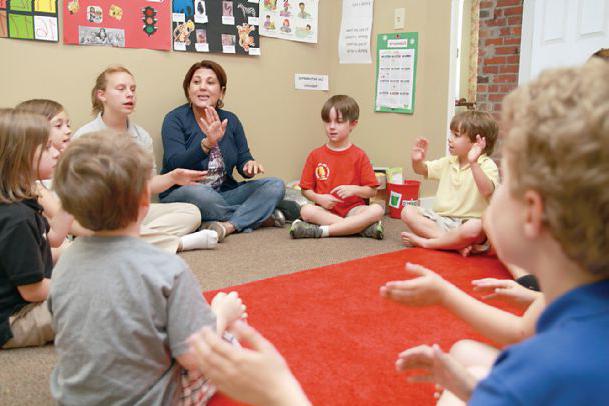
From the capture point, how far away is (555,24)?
3.10 meters

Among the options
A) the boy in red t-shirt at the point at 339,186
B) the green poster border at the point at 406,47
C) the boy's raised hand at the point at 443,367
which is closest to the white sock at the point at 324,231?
the boy in red t-shirt at the point at 339,186

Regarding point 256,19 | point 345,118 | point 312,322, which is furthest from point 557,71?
point 256,19

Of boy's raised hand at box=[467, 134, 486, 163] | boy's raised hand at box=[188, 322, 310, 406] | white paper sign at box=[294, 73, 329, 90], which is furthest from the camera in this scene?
white paper sign at box=[294, 73, 329, 90]

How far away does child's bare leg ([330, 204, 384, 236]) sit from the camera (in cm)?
271

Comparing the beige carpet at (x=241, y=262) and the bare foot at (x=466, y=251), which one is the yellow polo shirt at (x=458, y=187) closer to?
the bare foot at (x=466, y=251)

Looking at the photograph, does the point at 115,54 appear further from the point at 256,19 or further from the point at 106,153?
the point at 106,153

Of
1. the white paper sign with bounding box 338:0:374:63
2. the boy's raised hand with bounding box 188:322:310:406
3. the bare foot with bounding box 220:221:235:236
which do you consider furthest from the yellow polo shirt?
the boy's raised hand with bounding box 188:322:310:406

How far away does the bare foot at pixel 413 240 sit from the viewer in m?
2.54

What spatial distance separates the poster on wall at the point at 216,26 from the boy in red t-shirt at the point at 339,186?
77cm

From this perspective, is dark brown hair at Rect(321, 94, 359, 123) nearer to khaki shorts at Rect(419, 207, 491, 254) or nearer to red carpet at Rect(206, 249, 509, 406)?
khaki shorts at Rect(419, 207, 491, 254)

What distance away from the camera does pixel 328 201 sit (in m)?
2.77

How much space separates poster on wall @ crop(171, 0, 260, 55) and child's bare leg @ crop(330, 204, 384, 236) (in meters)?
1.24

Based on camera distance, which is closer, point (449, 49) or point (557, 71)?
point (557, 71)

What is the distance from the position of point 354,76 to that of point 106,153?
2.87 meters
